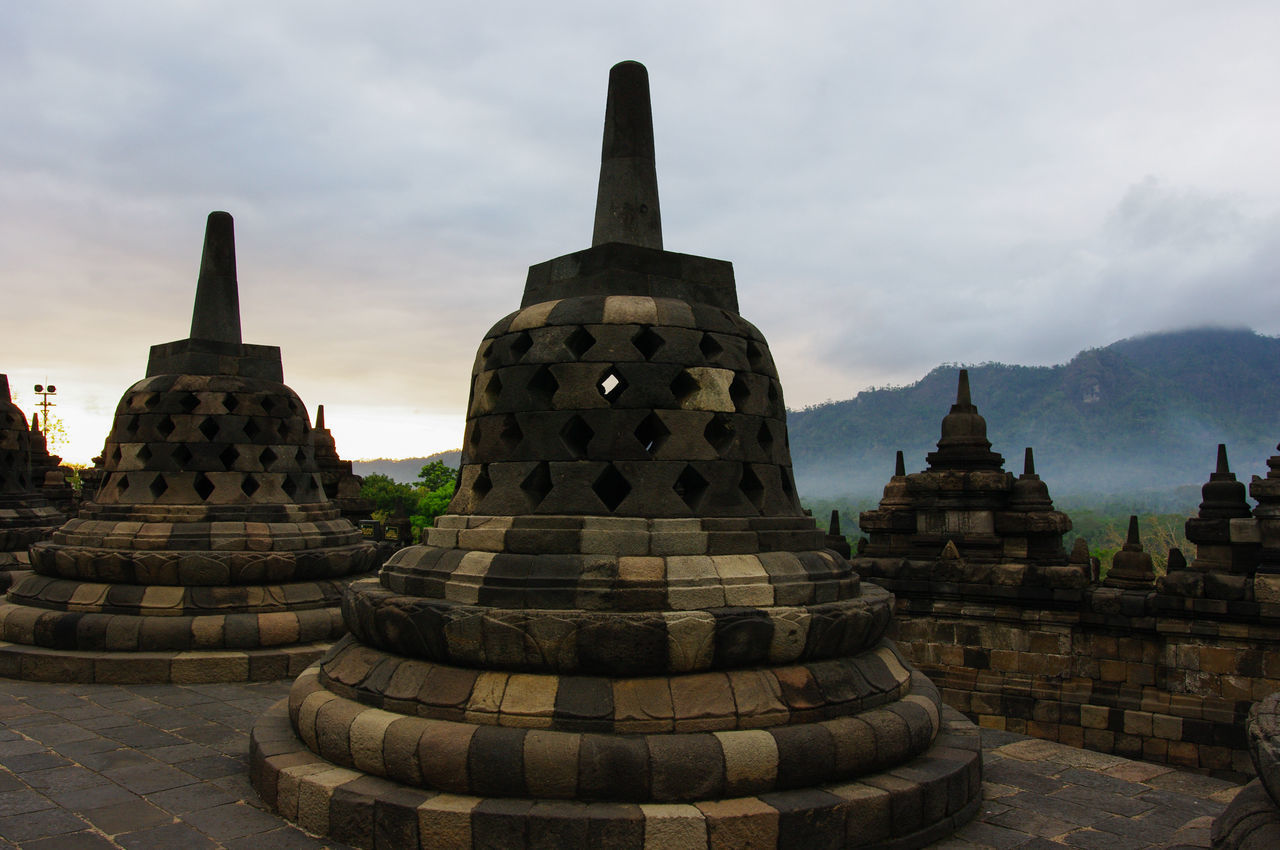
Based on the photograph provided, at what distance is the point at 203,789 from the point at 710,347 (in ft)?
13.2

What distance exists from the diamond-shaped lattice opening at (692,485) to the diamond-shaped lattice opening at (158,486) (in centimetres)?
647

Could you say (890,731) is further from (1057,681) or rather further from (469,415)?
(1057,681)

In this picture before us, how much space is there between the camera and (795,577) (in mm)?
5020

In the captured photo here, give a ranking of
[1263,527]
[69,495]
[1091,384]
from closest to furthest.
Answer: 1. [1263,527]
2. [69,495]
3. [1091,384]

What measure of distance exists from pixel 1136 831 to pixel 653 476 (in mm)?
3266

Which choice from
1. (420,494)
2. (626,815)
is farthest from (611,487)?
(420,494)

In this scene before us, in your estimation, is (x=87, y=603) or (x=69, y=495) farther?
(x=69, y=495)

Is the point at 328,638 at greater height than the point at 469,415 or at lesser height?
lesser

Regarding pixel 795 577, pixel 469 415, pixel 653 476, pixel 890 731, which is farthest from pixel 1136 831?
pixel 469 415

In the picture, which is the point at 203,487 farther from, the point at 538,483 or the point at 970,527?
the point at 970,527

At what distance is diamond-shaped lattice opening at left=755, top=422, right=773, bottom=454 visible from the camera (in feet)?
18.5

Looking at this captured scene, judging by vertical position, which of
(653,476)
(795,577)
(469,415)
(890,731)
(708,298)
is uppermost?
(708,298)

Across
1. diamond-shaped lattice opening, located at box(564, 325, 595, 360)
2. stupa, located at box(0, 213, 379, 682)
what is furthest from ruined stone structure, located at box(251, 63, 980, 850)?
stupa, located at box(0, 213, 379, 682)

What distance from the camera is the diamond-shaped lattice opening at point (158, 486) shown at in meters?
9.10
